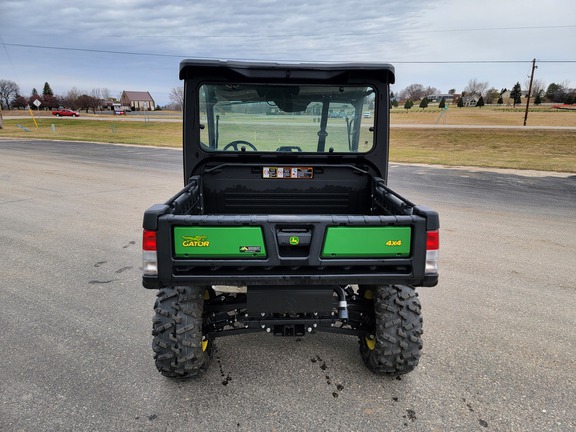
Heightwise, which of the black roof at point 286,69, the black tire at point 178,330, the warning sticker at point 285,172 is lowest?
the black tire at point 178,330

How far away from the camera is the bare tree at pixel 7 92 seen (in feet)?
264

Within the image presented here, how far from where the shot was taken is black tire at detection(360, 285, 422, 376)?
2893mm

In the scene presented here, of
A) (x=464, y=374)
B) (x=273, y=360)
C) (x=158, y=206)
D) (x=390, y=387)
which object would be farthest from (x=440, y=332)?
(x=158, y=206)

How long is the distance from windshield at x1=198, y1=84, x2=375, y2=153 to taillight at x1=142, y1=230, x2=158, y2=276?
5.60 ft

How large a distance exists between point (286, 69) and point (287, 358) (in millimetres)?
2355

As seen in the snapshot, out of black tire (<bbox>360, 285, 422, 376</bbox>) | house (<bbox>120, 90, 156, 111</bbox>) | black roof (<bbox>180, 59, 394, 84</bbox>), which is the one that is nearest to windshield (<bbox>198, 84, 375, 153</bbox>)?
black roof (<bbox>180, 59, 394, 84</bbox>)

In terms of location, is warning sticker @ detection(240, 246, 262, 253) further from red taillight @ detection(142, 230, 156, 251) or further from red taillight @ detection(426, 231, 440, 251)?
red taillight @ detection(426, 231, 440, 251)

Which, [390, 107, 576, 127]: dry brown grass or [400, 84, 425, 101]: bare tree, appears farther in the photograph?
[400, 84, 425, 101]: bare tree

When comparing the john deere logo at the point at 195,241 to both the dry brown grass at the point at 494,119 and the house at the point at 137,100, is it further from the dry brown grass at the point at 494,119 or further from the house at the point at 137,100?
the house at the point at 137,100

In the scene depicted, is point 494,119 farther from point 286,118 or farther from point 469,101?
point 286,118

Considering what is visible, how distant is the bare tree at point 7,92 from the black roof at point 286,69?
311ft

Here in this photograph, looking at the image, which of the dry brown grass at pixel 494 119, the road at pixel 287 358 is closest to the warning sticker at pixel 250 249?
the road at pixel 287 358

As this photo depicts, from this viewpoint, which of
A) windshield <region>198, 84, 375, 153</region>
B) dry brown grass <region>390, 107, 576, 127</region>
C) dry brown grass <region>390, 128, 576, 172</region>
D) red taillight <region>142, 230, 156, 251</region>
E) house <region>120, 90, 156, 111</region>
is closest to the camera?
red taillight <region>142, 230, 156, 251</region>

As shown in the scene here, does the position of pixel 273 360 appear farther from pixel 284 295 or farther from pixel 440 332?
pixel 440 332
